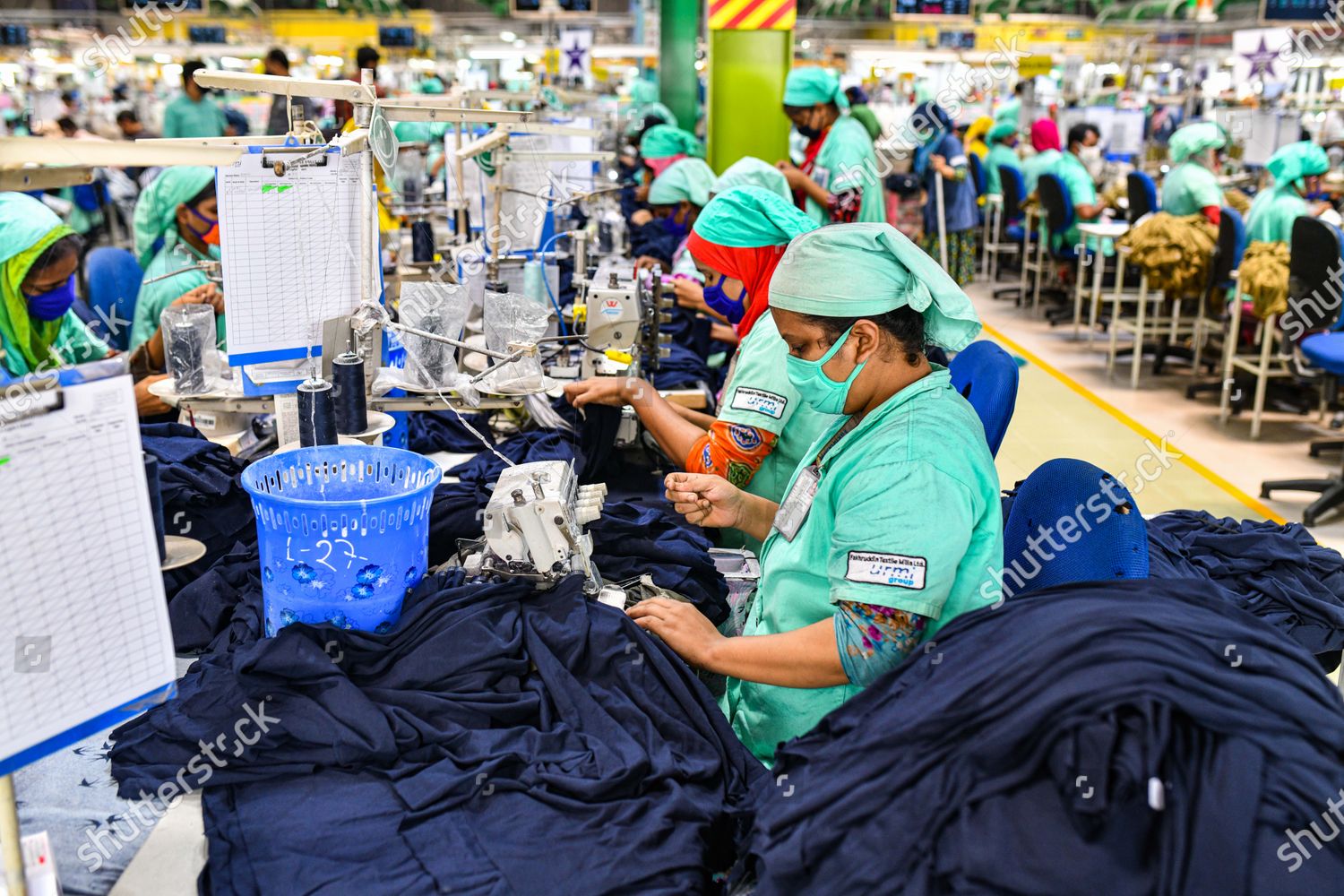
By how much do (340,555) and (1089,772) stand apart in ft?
3.69

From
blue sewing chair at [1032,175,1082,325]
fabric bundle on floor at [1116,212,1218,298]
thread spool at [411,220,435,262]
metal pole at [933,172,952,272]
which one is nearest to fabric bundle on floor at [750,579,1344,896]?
thread spool at [411,220,435,262]

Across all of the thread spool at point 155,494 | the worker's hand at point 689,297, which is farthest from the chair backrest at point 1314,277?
the thread spool at point 155,494

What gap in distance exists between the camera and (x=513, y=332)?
304 centimetres

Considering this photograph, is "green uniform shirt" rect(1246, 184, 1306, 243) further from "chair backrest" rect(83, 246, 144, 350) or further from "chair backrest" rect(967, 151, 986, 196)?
"chair backrest" rect(83, 246, 144, 350)

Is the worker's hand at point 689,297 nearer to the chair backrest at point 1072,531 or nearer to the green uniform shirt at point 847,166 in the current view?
the green uniform shirt at point 847,166

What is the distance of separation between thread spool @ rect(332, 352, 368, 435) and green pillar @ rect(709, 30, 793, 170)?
523 cm

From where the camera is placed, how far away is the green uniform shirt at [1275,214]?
610 centimetres

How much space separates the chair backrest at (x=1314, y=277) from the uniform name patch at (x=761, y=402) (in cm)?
364

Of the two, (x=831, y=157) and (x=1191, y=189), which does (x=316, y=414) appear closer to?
(x=831, y=157)

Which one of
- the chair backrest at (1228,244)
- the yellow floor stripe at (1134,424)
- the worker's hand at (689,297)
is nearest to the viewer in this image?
the worker's hand at (689,297)

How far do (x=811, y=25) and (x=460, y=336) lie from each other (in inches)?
869

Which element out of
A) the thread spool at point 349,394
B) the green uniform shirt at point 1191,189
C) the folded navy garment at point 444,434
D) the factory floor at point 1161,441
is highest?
the green uniform shirt at point 1191,189

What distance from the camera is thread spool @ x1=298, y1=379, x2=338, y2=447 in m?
2.17

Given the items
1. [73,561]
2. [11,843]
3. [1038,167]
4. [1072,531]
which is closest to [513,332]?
[1072,531]
